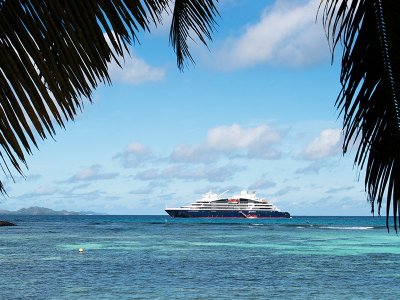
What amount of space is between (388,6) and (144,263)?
104 ft

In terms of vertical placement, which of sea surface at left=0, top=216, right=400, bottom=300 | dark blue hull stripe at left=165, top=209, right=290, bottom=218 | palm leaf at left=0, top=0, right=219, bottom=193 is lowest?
sea surface at left=0, top=216, right=400, bottom=300

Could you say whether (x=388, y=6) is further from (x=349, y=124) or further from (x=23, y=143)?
(x=23, y=143)

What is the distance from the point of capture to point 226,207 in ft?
434

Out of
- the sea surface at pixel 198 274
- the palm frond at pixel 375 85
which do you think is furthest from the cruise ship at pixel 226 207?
the palm frond at pixel 375 85

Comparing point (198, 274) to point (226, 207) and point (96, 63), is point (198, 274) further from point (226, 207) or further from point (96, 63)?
point (226, 207)

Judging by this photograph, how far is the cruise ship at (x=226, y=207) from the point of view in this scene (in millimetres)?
131750

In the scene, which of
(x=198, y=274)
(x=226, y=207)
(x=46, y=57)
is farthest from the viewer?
(x=226, y=207)

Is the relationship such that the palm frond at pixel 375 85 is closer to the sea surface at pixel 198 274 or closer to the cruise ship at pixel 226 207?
the sea surface at pixel 198 274

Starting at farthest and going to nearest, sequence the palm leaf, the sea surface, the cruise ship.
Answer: the cruise ship, the sea surface, the palm leaf

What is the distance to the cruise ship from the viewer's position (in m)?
132

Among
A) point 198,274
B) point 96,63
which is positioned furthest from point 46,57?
point 198,274

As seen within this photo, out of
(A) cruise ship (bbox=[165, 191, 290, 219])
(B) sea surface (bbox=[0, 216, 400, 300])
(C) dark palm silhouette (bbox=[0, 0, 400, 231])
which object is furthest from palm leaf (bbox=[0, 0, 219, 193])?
(A) cruise ship (bbox=[165, 191, 290, 219])

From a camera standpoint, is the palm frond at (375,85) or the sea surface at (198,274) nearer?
the palm frond at (375,85)

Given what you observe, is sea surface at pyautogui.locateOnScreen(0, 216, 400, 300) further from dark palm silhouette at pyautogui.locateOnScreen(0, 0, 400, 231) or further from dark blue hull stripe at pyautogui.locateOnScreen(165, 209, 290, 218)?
dark blue hull stripe at pyautogui.locateOnScreen(165, 209, 290, 218)
